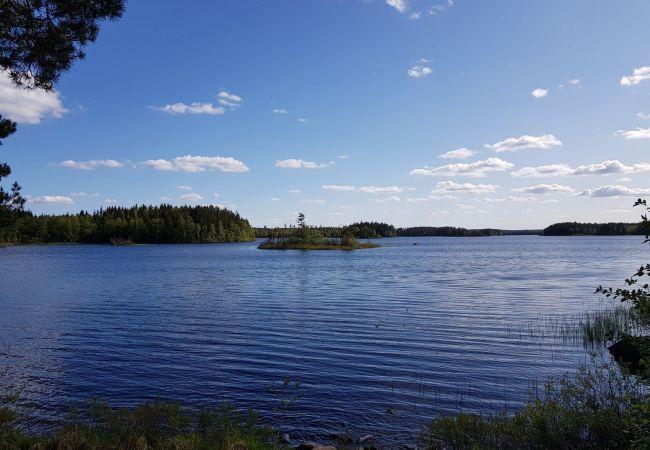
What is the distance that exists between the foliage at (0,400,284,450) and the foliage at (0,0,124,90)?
7.88 metres

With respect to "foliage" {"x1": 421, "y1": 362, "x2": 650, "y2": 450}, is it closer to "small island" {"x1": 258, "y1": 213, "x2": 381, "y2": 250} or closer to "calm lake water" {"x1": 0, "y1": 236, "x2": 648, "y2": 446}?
"calm lake water" {"x1": 0, "y1": 236, "x2": 648, "y2": 446}

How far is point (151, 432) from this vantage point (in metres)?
9.94

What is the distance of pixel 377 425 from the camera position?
12.2 meters

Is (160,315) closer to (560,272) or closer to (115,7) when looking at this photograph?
(115,7)

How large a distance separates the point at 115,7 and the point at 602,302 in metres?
36.2

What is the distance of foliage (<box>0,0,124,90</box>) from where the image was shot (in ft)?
34.1

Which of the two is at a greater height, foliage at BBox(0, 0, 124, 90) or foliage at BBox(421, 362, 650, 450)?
foliage at BBox(0, 0, 124, 90)

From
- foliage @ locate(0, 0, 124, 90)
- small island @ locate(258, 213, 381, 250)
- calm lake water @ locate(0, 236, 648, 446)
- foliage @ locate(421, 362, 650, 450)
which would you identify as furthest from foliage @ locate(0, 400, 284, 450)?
small island @ locate(258, 213, 381, 250)

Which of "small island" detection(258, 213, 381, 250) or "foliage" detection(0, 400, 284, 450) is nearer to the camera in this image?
"foliage" detection(0, 400, 284, 450)

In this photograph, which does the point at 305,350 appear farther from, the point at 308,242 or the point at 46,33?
the point at 308,242

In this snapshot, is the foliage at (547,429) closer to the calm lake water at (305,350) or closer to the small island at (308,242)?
the calm lake water at (305,350)

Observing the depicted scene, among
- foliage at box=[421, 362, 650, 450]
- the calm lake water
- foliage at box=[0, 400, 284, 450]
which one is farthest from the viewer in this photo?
the calm lake water

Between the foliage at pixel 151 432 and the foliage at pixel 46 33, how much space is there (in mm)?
7885

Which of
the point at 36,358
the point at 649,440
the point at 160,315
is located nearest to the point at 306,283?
the point at 160,315
